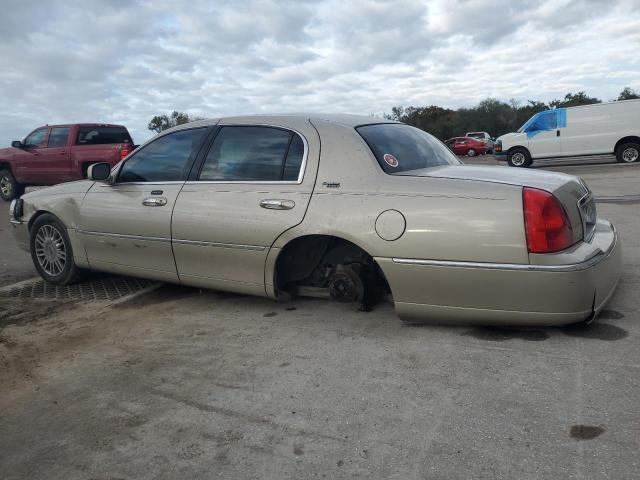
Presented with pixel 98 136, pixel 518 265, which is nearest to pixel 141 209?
pixel 518 265

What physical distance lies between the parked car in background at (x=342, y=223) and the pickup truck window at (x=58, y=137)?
8511 mm

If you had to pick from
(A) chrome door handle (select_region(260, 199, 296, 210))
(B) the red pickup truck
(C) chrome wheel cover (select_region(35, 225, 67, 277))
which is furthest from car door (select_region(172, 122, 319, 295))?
(B) the red pickup truck

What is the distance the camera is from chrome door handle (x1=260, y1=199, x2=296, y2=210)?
372 centimetres

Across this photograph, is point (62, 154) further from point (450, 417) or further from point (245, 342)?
point (450, 417)

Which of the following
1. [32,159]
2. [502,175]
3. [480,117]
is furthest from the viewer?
[480,117]

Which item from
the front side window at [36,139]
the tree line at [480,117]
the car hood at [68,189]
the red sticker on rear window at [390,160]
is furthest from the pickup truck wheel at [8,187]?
the tree line at [480,117]

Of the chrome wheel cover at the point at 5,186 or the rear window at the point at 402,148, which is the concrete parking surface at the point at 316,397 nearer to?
the rear window at the point at 402,148

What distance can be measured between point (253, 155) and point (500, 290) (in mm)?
1974

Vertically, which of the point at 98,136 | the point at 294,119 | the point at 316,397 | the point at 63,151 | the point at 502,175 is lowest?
the point at 316,397

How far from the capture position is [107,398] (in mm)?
2902

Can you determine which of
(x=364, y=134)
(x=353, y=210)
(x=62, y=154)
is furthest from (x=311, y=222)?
(x=62, y=154)

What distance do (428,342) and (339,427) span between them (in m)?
1.04

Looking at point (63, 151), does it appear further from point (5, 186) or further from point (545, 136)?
point (545, 136)

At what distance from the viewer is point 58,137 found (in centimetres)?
1289
